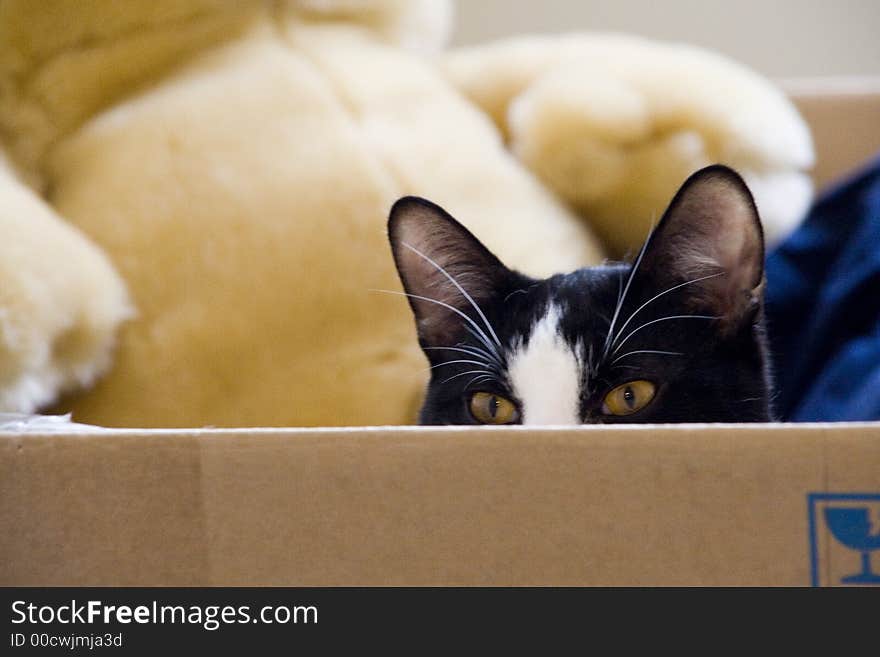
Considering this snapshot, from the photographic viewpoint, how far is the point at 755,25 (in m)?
1.64

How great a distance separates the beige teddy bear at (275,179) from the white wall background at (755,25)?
55 centimetres

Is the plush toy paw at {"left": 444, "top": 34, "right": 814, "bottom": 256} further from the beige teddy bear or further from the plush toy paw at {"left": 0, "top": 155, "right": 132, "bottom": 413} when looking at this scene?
the plush toy paw at {"left": 0, "top": 155, "right": 132, "bottom": 413}

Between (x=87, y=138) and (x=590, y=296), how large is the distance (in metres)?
0.59

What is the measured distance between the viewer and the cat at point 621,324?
65cm

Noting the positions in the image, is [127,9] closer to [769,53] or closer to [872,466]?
[872,466]

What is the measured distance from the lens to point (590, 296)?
2.34 feet

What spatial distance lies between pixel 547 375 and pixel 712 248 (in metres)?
0.15

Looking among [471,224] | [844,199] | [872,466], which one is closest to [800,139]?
[844,199]

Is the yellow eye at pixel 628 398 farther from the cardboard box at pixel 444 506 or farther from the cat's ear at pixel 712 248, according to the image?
the cardboard box at pixel 444 506

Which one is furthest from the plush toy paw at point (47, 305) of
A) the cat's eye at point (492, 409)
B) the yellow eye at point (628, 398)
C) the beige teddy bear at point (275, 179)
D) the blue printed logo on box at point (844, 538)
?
the blue printed logo on box at point (844, 538)

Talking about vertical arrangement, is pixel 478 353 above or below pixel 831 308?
below

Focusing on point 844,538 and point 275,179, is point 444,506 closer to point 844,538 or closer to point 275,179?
point 844,538

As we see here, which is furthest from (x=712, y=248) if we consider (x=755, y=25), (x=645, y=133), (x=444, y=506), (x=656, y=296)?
(x=755, y=25)
